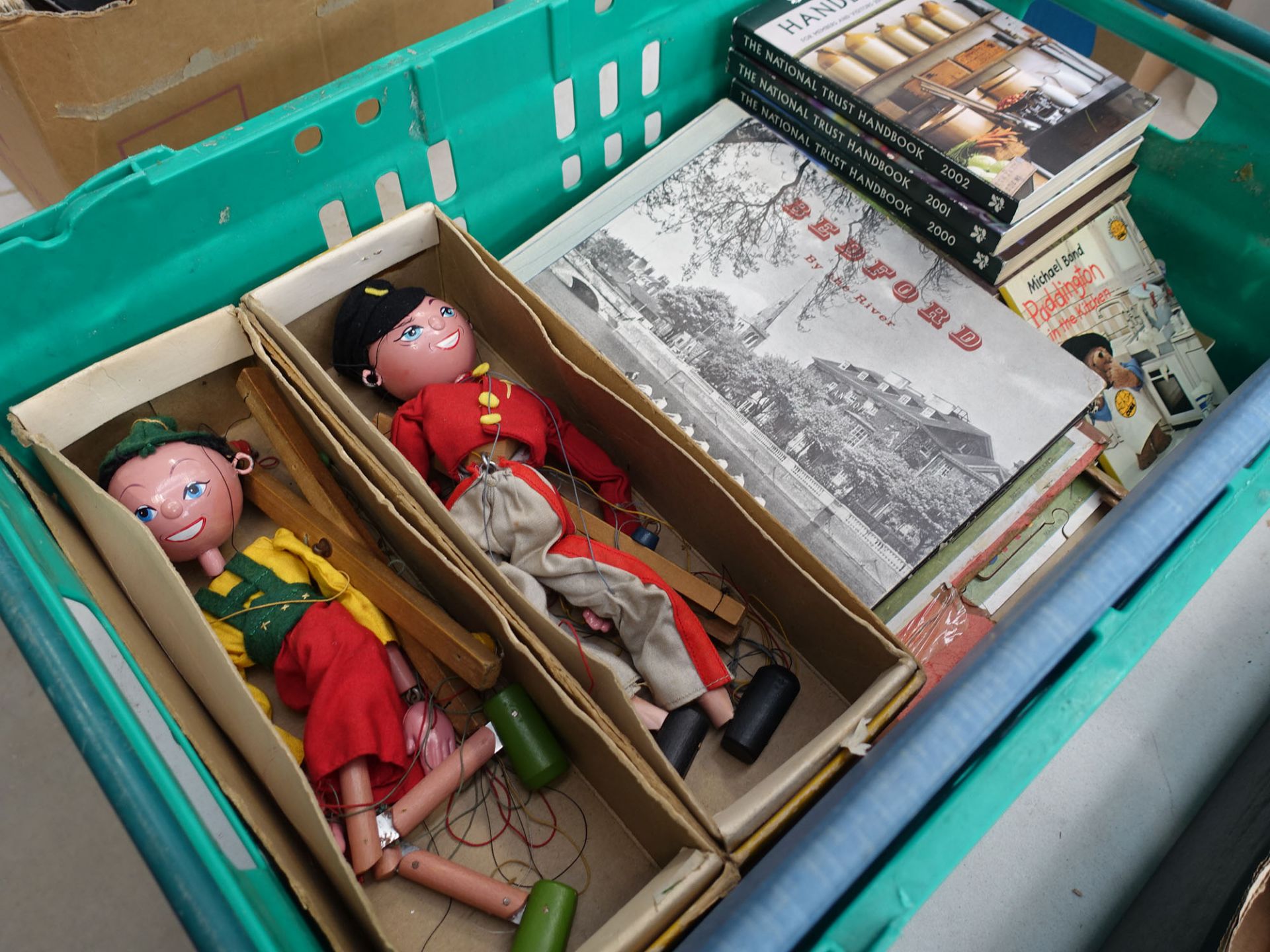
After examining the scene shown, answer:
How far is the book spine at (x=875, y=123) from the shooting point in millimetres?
938

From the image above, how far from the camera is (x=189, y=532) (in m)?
0.89

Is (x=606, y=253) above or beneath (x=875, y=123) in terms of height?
above

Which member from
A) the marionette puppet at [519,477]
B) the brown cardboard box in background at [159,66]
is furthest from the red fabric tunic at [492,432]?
the brown cardboard box in background at [159,66]

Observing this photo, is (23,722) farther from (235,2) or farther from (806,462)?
(806,462)

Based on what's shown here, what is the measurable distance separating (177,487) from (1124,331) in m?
1.07

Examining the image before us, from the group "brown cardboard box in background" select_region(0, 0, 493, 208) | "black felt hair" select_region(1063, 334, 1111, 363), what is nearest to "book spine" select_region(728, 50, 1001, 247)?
"black felt hair" select_region(1063, 334, 1111, 363)

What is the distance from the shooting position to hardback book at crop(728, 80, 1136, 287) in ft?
3.29

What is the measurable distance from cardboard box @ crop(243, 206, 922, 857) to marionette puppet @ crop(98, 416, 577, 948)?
125 millimetres

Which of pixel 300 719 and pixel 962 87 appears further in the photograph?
pixel 962 87

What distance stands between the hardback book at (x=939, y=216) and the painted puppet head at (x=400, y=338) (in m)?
0.47

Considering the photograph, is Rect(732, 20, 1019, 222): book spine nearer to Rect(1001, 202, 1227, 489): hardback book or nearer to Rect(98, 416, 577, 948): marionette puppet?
Rect(1001, 202, 1227, 489): hardback book

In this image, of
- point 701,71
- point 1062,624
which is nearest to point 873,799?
point 1062,624

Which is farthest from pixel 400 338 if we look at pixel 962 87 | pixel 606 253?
pixel 962 87

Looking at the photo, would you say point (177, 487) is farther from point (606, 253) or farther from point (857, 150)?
A: point (857, 150)
